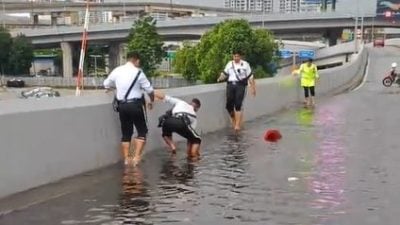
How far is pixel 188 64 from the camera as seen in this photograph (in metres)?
99.7

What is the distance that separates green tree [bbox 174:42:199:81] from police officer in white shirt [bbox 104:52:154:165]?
276 feet

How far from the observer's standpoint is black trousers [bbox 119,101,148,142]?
10.7 meters

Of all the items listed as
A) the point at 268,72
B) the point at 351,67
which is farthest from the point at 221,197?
the point at 268,72

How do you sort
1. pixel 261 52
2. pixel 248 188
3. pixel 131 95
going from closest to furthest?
1. pixel 248 188
2. pixel 131 95
3. pixel 261 52

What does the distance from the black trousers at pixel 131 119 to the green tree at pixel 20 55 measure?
3896 inches

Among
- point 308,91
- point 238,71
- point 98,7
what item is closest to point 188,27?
point 98,7

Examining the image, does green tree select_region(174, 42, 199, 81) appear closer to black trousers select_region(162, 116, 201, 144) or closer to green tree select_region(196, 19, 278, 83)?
green tree select_region(196, 19, 278, 83)

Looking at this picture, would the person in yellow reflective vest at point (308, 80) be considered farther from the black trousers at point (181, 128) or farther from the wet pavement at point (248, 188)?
the black trousers at point (181, 128)

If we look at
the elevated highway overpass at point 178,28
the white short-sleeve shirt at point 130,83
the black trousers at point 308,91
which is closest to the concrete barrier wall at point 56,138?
the white short-sleeve shirt at point 130,83

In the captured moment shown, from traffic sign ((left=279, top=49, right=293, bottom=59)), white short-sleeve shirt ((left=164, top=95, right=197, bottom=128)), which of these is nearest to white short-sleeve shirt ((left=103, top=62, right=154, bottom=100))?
white short-sleeve shirt ((left=164, top=95, right=197, bottom=128))

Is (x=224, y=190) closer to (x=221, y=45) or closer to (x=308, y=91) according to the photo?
(x=308, y=91)

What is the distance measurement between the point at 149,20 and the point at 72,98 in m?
97.7

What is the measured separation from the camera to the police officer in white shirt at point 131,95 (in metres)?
10.6

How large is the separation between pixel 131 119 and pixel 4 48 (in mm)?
98897
